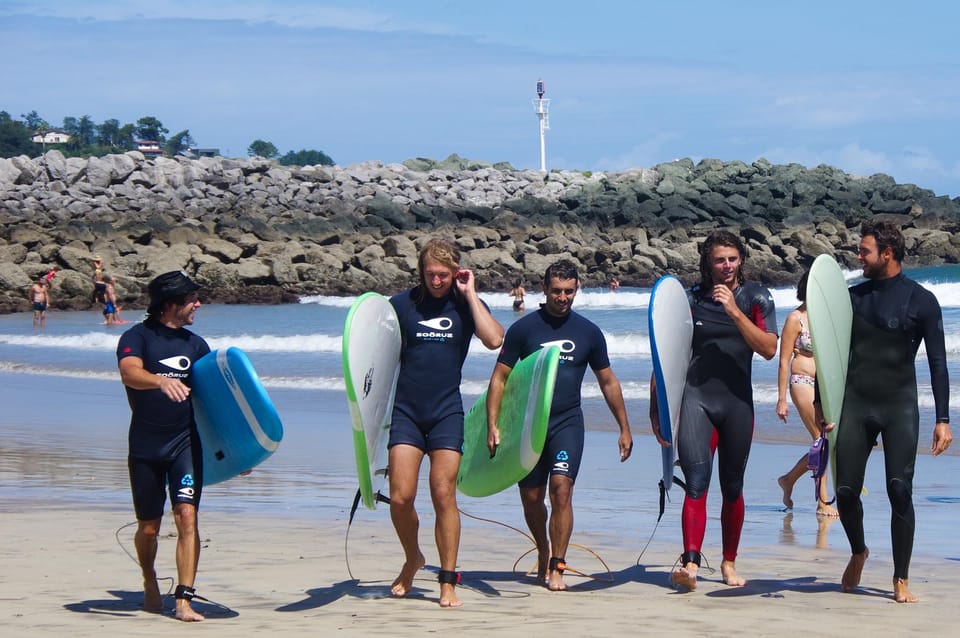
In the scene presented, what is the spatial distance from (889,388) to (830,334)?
1.00 ft

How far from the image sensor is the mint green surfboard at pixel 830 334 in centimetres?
496

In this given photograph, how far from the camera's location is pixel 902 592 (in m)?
4.96

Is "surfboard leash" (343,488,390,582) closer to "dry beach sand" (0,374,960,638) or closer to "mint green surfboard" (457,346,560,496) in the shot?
"dry beach sand" (0,374,960,638)

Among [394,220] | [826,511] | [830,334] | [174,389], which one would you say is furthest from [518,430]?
[394,220]

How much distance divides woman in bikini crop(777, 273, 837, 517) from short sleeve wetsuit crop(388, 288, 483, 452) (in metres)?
2.27

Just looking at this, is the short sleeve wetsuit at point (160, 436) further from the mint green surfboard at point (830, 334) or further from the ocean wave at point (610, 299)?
the ocean wave at point (610, 299)

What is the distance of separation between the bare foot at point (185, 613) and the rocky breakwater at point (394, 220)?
90.1ft


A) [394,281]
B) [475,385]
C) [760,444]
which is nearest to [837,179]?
[394,281]

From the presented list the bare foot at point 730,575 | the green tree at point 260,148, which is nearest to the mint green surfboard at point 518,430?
the bare foot at point 730,575

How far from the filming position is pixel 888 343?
505cm

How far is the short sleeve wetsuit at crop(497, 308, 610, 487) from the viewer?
5352 millimetres

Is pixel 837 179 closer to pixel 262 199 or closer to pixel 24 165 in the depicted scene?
pixel 262 199

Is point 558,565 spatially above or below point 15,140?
below

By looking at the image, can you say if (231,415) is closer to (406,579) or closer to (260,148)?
(406,579)
